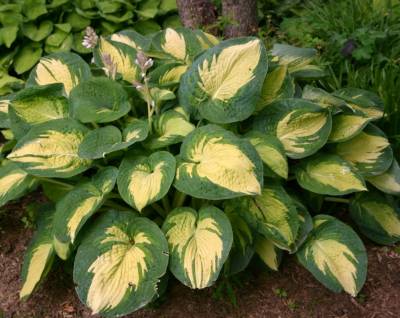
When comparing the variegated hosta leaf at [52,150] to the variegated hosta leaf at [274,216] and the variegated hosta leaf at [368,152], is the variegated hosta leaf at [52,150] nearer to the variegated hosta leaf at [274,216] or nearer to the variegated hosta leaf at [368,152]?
the variegated hosta leaf at [274,216]

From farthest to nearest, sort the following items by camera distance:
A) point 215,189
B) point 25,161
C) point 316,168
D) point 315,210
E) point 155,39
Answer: point 155,39
point 315,210
point 316,168
point 25,161
point 215,189

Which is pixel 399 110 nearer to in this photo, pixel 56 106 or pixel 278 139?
pixel 278 139

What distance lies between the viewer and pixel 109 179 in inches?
82.8

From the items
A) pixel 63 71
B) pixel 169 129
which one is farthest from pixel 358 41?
pixel 63 71

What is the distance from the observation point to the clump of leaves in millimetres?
Answer: 3465

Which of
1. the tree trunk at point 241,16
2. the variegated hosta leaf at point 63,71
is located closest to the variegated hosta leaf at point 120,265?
the variegated hosta leaf at point 63,71

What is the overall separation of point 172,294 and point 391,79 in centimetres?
159

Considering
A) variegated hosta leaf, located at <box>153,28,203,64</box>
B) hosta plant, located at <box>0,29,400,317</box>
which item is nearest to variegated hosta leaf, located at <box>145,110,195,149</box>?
hosta plant, located at <box>0,29,400,317</box>

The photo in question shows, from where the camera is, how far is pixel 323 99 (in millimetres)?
2355

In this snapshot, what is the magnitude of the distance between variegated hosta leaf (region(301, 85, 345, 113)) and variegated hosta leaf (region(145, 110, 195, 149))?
2.03 feet

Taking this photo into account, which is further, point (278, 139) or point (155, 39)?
point (155, 39)

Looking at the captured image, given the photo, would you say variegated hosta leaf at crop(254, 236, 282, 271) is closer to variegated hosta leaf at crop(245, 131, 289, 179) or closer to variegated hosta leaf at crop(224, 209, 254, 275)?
variegated hosta leaf at crop(224, 209, 254, 275)

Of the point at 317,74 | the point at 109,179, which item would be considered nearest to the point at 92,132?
the point at 109,179

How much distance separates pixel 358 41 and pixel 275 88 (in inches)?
47.7
